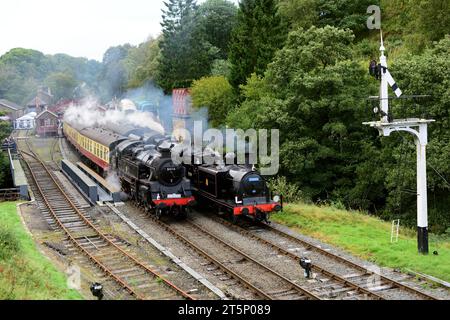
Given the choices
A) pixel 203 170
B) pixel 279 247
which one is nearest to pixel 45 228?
pixel 203 170

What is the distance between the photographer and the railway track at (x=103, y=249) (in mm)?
13070

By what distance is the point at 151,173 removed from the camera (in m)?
20.8

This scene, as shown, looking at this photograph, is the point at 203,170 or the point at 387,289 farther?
the point at 203,170

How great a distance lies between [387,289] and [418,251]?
2957mm

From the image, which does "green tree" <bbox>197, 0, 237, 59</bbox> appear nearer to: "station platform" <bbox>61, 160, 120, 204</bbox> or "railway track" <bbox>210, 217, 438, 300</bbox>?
"station platform" <bbox>61, 160, 120, 204</bbox>

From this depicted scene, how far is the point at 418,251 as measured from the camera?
592 inches

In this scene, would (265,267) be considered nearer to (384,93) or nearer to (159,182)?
(384,93)

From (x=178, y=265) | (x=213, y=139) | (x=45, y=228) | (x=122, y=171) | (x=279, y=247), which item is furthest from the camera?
(x=213, y=139)

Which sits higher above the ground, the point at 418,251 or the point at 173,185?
the point at 173,185

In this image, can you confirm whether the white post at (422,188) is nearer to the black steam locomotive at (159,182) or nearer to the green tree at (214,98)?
the black steam locomotive at (159,182)

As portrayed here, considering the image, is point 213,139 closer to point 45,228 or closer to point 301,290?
point 45,228

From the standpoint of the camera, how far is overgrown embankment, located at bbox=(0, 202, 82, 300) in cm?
1071

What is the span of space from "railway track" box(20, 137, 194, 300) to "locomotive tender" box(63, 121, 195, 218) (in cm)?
250

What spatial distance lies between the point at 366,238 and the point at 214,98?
2691cm
